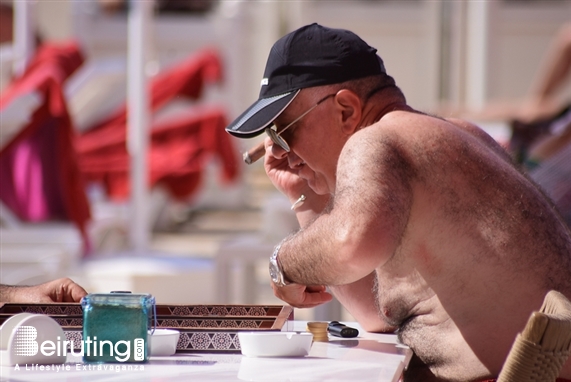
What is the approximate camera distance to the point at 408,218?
1.57 m

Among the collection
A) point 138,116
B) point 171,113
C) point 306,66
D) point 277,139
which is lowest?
point 171,113

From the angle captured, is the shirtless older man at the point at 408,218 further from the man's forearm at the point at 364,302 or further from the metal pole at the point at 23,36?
the metal pole at the point at 23,36

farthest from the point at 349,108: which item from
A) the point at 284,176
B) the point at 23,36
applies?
the point at 23,36

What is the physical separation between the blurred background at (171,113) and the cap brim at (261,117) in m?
1.11

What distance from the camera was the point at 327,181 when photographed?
1880 millimetres

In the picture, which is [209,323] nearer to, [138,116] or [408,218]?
[408,218]

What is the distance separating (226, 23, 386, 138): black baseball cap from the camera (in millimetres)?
1707

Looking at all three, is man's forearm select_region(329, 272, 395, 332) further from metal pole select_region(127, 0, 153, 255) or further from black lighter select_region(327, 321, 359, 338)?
metal pole select_region(127, 0, 153, 255)

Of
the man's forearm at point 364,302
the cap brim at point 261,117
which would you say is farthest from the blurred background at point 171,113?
the cap brim at point 261,117

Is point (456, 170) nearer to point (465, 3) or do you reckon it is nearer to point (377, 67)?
point (377, 67)

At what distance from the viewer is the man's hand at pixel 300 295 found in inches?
68.1

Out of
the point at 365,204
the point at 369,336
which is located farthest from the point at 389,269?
the point at 365,204

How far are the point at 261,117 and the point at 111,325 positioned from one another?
55cm

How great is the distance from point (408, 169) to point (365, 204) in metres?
0.14
